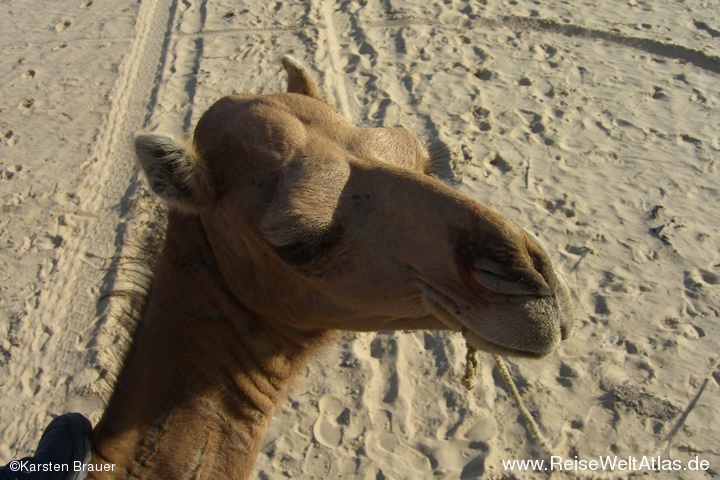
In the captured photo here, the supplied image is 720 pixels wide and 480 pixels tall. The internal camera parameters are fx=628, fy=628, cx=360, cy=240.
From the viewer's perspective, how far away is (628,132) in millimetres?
8180

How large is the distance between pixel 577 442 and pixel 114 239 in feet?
16.1

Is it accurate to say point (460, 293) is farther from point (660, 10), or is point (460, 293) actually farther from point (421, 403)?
point (660, 10)

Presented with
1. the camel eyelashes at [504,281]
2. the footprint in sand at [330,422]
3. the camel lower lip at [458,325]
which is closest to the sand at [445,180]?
the footprint in sand at [330,422]

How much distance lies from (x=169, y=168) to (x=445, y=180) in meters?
2.32

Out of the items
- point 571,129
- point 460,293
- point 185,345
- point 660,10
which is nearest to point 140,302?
point 185,345

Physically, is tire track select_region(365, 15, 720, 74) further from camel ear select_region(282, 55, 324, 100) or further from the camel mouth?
the camel mouth

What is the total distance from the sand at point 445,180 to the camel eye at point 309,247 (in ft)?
3.48

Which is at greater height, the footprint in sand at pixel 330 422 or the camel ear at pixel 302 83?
the camel ear at pixel 302 83

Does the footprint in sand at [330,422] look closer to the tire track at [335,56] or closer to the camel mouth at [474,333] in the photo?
the camel mouth at [474,333]

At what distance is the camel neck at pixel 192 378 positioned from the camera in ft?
9.33

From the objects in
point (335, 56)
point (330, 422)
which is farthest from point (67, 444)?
point (335, 56)

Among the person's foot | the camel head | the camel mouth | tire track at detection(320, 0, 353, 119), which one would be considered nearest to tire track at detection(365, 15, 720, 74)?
tire track at detection(320, 0, 353, 119)

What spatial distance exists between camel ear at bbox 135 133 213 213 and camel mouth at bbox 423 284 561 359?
1.21 metres

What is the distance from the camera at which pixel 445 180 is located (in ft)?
15.2
